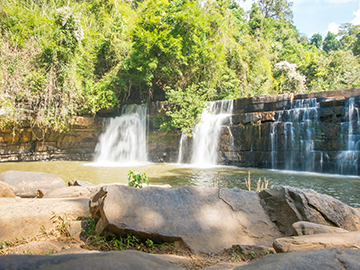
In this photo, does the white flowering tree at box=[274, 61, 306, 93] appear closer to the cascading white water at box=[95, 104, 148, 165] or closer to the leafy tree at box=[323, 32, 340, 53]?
the cascading white water at box=[95, 104, 148, 165]

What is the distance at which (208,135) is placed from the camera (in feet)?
48.8

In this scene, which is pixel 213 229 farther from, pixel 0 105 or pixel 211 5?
pixel 211 5

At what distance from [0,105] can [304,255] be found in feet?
54.1

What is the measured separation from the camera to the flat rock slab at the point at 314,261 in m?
1.58

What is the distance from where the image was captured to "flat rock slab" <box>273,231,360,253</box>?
2068 millimetres

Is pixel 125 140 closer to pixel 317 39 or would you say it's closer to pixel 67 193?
pixel 67 193

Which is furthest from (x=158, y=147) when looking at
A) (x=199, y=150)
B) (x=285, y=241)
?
(x=285, y=241)

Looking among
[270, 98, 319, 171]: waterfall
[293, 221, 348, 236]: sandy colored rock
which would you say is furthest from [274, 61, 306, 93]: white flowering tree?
[293, 221, 348, 236]: sandy colored rock

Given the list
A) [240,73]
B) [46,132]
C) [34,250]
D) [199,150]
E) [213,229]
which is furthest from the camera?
[240,73]

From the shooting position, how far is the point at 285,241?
7.32 ft

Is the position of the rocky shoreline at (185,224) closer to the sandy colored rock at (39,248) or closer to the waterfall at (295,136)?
the sandy colored rock at (39,248)

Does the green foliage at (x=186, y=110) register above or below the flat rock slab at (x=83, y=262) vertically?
above

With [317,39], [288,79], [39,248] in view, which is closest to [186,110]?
[288,79]

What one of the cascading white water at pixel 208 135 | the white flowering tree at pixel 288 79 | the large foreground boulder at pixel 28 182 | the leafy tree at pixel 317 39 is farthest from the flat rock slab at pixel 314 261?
the leafy tree at pixel 317 39
